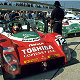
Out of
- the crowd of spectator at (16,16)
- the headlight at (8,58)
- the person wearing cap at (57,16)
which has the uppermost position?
the person wearing cap at (57,16)

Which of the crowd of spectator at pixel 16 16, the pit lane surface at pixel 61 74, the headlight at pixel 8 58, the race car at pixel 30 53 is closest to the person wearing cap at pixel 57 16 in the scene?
the race car at pixel 30 53

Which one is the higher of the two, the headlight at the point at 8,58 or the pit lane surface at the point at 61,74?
the headlight at the point at 8,58

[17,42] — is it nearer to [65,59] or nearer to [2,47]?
[2,47]

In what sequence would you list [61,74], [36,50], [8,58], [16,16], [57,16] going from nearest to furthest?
[8,58] < [61,74] < [36,50] < [57,16] < [16,16]

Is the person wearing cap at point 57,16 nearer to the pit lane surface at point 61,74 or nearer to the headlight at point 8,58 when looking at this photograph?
the pit lane surface at point 61,74

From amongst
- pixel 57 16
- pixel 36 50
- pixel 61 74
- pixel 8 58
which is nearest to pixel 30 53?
pixel 36 50

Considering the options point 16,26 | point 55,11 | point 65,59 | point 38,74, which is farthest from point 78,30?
point 38,74

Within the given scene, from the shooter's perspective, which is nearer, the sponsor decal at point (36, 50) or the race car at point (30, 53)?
the race car at point (30, 53)

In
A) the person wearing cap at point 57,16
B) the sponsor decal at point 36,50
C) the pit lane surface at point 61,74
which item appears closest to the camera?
the pit lane surface at point 61,74

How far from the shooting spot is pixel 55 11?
588 centimetres

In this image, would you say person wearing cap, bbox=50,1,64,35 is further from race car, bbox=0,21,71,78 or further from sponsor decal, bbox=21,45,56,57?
sponsor decal, bbox=21,45,56,57

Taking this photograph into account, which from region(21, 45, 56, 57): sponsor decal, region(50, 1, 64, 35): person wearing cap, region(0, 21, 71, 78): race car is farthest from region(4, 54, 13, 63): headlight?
region(50, 1, 64, 35): person wearing cap

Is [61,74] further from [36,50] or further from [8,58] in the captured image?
[8,58]

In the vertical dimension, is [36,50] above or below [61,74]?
above
